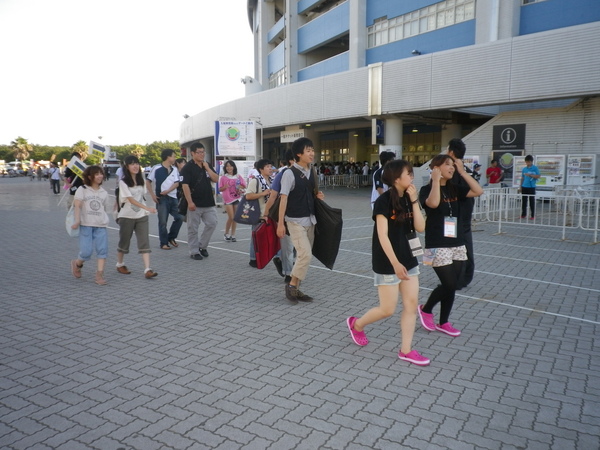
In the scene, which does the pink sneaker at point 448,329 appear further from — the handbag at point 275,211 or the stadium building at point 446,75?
the stadium building at point 446,75

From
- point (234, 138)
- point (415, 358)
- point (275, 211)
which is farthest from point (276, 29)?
point (415, 358)

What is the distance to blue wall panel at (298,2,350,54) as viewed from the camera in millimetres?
29938

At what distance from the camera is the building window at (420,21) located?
23.3 m

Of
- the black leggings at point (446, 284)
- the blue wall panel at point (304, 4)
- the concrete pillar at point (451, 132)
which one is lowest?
the black leggings at point (446, 284)

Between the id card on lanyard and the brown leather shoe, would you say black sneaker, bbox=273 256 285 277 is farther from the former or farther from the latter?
the id card on lanyard

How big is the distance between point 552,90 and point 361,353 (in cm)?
1740

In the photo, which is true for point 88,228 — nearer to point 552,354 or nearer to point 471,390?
point 471,390

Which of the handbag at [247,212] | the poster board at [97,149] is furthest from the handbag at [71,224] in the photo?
the poster board at [97,149]

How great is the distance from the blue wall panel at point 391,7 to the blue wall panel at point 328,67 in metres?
2.75

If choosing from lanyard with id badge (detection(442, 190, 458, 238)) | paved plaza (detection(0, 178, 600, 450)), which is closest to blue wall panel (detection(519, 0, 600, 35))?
paved plaza (detection(0, 178, 600, 450))

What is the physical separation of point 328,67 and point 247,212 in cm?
2695

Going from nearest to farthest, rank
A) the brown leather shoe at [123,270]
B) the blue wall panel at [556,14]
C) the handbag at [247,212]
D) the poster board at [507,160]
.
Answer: the brown leather shoe at [123,270] < the handbag at [247,212] < the blue wall panel at [556,14] < the poster board at [507,160]

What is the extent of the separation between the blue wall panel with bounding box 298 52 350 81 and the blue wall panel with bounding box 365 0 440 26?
2.75m

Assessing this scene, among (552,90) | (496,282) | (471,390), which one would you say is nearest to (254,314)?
(471,390)
